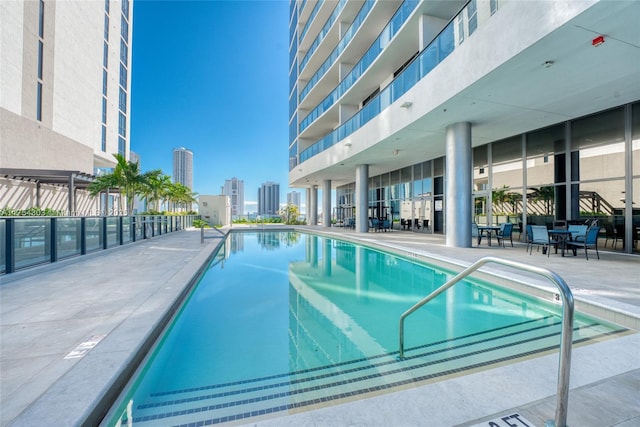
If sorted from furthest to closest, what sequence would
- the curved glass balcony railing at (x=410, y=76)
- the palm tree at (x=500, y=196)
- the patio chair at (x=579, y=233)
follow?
1. the palm tree at (x=500, y=196)
2. the curved glass balcony railing at (x=410, y=76)
3. the patio chair at (x=579, y=233)

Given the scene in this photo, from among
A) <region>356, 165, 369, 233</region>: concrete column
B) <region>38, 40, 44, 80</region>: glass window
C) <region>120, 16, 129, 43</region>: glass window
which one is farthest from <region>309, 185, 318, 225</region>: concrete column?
<region>120, 16, 129, 43</region>: glass window

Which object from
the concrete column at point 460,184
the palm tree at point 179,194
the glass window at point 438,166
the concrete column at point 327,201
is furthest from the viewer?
the palm tree at point 179,194

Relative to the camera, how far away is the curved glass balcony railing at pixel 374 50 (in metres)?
11.0

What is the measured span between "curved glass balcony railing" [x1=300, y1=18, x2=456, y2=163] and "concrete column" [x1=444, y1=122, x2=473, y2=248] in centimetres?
209

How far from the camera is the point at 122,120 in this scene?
119ft

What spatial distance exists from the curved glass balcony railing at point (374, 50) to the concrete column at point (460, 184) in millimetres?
5001

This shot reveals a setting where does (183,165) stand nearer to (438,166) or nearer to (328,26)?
(328,26)

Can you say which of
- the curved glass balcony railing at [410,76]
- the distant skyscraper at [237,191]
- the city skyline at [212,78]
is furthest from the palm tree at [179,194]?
the distant skyscraper at [237,191]

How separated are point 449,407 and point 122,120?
44.9 metres

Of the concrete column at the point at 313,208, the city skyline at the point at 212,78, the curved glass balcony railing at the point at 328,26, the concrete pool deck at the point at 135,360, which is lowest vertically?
the concrete pool deck at the point at 135,360

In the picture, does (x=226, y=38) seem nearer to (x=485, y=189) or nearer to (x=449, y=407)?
(x=485, y=189)

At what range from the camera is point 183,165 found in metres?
92.4

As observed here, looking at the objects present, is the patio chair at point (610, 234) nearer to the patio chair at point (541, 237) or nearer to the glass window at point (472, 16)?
the patio chair at point (541, 237)

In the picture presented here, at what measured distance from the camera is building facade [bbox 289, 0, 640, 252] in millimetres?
5520
